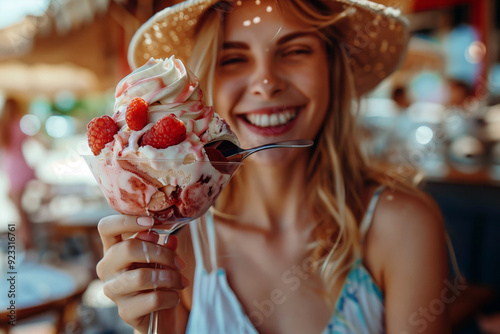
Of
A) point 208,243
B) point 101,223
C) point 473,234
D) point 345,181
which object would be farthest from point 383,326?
point 473,234

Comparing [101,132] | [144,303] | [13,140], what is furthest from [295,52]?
[13,140]

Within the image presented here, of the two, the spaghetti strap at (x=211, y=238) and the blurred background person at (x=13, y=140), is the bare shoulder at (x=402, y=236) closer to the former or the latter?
the spaghetti strap at (x=211, y=238)

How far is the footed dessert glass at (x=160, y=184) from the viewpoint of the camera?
0.50 meters

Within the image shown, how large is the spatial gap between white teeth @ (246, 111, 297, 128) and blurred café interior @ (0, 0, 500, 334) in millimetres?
212

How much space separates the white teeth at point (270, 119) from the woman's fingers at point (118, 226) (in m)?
0.23

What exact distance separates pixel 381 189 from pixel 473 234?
5.98ft

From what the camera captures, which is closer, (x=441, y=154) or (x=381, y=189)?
(x=381, y=189)

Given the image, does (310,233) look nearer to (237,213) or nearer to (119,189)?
(237,213)

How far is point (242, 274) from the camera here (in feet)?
2.71

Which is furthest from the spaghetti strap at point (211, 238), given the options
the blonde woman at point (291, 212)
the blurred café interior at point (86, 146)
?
the blurred café interior at point (86, 146)

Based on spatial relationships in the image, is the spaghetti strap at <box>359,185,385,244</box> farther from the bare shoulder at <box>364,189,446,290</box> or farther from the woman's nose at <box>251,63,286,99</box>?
the woman's nose at <box>251,63,286,99</box>

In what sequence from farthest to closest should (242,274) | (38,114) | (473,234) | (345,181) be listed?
(473,234) < (38,114) < (345,181) < (242,274)

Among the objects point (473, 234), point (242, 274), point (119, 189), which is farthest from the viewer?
point (473, 234)

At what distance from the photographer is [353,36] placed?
0.85 m
